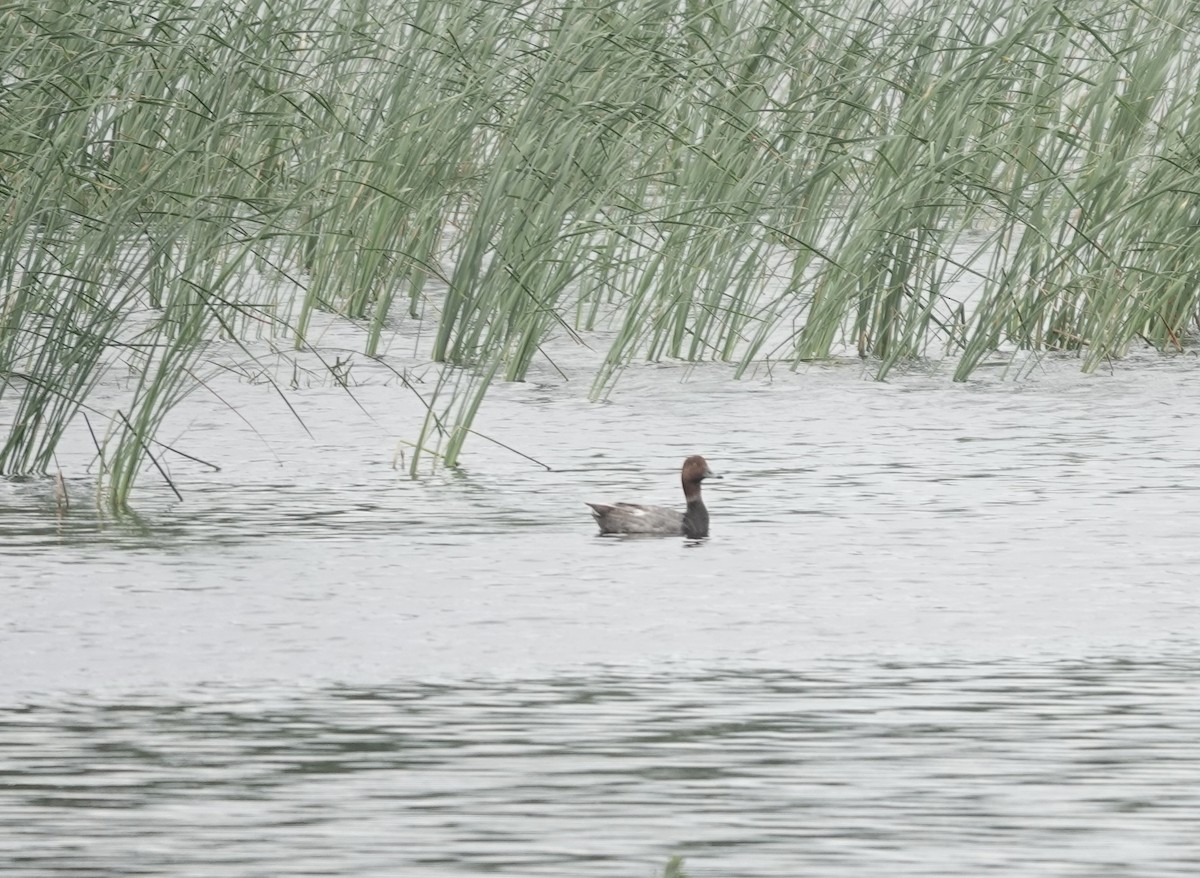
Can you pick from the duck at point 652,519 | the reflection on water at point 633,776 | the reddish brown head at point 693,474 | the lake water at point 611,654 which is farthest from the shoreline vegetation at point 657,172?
the reflection on water at point 633,776

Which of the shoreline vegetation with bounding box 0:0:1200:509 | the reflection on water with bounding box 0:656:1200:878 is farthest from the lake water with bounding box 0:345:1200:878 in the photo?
the shoreline vegetation with bounding box 0:0:1200:509

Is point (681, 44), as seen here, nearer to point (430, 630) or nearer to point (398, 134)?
point (398, 134)

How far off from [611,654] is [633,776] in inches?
44.8

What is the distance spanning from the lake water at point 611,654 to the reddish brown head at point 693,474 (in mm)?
149

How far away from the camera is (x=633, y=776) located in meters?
4.29

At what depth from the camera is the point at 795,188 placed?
9.38 metres

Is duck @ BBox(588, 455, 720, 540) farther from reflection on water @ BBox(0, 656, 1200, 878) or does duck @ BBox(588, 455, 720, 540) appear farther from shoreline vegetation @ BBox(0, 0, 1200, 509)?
reflection on water @ BBox(0, 656, 1200, 878)

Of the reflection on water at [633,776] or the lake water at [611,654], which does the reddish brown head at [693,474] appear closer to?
the lake water at [611,654]

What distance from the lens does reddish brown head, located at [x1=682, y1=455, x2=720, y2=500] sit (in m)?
7.30

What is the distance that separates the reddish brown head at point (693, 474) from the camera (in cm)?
730

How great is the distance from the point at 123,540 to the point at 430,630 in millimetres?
1476

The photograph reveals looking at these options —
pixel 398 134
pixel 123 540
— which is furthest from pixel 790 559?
pixel 398 134

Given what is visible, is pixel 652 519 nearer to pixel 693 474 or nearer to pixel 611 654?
pixel 693 474

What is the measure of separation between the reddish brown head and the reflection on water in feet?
6.79
